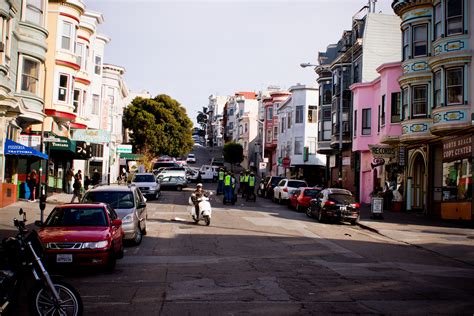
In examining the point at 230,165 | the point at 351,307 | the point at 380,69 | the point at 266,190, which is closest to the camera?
the point at 351,307

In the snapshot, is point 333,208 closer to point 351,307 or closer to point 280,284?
point 280,284

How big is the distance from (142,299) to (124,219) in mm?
7146

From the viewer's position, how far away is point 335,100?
5034 cm

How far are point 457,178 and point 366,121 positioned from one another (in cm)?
1605

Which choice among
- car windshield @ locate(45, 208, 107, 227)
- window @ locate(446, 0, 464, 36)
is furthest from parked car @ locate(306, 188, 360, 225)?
car windshield @ locate(45, 208, 107, 227)

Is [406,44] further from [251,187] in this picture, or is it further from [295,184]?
[251,187]

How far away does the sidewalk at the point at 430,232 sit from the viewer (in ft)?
60.7

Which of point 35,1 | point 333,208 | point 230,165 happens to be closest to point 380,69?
point 333,208

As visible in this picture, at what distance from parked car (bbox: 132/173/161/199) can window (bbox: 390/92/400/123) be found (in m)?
15.1

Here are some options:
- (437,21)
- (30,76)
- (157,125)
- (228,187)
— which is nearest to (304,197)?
(228,187)

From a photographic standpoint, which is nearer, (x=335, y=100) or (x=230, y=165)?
(x=335, y=100)

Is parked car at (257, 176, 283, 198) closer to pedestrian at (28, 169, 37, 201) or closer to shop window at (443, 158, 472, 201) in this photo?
shop window at (443, 158, 472, 201)

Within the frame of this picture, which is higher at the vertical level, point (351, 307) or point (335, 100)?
point (335, 100)

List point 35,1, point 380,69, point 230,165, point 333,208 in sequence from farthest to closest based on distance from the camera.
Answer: point 230,165 → point 380,69 → point 35,1 → point 333,208
